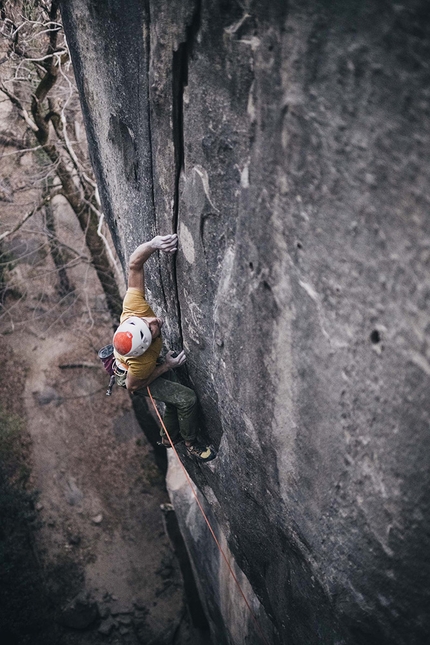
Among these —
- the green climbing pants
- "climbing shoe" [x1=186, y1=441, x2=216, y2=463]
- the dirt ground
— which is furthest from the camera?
the dirt ground

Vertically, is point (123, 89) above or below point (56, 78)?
above

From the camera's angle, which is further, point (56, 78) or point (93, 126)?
point (56, 78)

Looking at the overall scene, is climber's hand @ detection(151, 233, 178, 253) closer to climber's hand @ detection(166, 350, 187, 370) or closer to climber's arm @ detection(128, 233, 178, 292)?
climber's arm @ detection(128, 233, 178, 292)

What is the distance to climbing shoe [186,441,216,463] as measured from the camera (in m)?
4.96

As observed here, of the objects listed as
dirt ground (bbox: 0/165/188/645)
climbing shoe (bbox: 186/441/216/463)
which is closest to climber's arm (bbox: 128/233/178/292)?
climbing shoe (bbox: 186/441/216/463)

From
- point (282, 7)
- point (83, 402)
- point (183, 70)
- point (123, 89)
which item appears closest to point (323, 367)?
point (282, 7)

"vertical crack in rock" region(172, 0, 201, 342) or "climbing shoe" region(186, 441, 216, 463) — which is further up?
"vertical crack in rock" region(172, 0, 201, 342)

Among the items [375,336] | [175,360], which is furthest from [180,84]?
[175,360]

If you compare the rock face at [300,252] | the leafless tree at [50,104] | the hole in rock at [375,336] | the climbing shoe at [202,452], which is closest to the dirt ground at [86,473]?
the leafless tree at [50,104]

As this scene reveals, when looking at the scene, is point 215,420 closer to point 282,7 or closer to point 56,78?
point 282,7

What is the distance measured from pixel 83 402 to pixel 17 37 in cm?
707

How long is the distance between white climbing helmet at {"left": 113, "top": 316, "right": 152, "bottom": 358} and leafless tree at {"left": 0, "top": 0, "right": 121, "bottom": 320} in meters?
5.19

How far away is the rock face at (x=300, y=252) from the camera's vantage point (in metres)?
2.21

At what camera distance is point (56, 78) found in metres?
8.35
